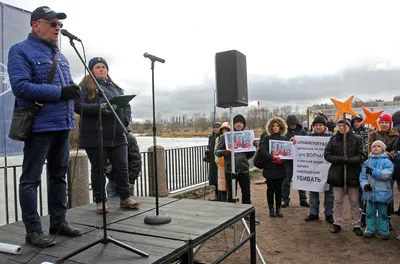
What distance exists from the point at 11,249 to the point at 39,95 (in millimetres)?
1197

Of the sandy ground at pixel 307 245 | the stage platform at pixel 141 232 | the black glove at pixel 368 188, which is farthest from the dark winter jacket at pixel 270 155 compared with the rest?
the stage platform at pixel 141 232

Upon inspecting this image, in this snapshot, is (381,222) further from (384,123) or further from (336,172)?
(384,123)

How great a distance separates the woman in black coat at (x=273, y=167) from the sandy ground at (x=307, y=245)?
361mm

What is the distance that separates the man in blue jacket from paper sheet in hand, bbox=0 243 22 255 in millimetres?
148

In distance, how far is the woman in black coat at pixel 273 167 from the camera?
595cm

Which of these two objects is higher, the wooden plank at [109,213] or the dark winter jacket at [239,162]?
the dark winter jacket at [239,162]

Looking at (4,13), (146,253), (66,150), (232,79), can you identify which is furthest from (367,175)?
(4,13)

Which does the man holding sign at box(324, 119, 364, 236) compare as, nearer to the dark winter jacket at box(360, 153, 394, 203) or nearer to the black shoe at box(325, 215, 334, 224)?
the dark winter jacket at box(360, 153, 394, 203)

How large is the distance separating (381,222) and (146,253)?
377 centimetres

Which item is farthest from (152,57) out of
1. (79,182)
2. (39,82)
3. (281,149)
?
(281,149)

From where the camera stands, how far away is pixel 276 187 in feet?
19.9

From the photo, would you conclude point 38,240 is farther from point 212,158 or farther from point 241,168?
point 212,158

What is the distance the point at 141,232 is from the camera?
2.93 m

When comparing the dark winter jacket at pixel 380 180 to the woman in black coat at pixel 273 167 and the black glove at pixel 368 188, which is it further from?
the woman in black coat at pixel 273 167
